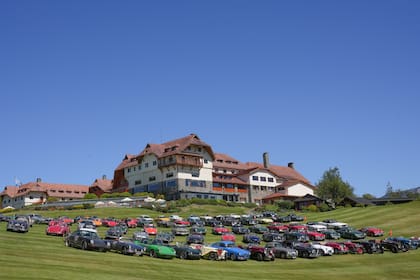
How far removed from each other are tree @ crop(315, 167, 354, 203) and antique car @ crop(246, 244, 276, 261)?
259 feet

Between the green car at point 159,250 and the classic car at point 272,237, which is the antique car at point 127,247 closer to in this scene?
the green car at point 159,250

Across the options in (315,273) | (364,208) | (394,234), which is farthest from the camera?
(364,208)

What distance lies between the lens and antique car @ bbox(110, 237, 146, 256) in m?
36.6

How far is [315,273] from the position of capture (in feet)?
114

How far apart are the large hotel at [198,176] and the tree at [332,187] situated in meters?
4.29

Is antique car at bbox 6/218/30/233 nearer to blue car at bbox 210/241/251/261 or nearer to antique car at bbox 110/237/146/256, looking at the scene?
antique car at bbox 110/237/146/256

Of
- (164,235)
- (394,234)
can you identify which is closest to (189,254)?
(164,235)

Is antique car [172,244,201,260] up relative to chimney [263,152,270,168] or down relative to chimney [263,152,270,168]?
down

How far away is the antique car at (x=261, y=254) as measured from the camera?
A: 132ft

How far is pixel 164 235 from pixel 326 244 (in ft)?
51.2

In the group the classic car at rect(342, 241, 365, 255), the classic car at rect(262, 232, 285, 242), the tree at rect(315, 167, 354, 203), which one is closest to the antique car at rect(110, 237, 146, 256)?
the classic car at rect(262, 232, 285, 242)

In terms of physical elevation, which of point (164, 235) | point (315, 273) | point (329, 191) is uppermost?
point (329, 191)

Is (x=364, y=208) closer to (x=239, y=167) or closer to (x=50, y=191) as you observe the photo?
(x=239, y=167)

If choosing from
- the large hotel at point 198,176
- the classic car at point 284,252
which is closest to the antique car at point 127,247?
the classic car at point 284,252
